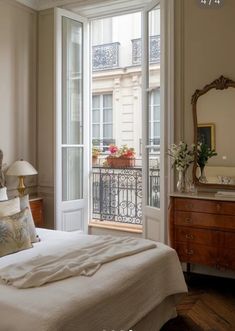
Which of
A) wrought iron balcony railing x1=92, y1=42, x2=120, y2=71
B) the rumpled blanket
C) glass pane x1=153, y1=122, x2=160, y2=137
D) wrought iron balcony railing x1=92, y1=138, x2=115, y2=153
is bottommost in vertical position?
the rumpled blanket

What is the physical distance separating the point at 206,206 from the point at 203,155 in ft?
2.01

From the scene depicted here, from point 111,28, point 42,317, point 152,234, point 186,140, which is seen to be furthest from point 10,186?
point 111,28

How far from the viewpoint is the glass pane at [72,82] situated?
4.39 m

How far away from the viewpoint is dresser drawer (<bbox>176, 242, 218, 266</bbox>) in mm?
3194

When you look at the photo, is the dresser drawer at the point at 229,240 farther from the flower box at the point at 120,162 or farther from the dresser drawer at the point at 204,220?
the flower box at the point at 120,162

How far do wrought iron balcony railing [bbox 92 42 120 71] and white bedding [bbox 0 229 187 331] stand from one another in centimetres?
437

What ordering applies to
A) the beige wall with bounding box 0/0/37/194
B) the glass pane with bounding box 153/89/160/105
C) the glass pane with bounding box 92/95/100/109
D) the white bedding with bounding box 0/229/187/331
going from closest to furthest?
1. the white bedding with bounding box 0/229/187/331
2. the glass pane with bounding box 153/89/160/105
3. the beige wall with bounding box 0/0/37/194
4. the glass pane with bounding box 92/95/100/109

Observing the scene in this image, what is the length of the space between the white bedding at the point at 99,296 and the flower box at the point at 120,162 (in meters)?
2.72

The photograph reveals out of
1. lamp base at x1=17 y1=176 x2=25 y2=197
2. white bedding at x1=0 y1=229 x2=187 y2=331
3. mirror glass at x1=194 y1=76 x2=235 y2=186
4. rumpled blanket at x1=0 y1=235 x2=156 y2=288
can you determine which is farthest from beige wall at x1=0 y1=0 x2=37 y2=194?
mirror glass at x1=194 y1=76 x2=235 y2=186

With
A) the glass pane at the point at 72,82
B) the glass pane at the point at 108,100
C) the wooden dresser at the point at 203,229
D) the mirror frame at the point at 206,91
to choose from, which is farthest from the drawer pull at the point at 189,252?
the glass pane at the point at 108,100

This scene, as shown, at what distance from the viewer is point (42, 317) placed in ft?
5.21

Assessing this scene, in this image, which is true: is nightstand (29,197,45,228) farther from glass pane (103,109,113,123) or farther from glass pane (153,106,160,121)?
glass pane (103,109,113,123)

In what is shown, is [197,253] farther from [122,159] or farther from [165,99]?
[122,159]

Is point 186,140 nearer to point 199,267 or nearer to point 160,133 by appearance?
point 160,133
